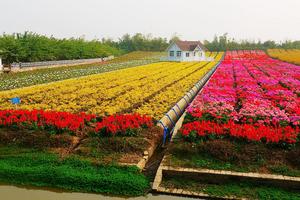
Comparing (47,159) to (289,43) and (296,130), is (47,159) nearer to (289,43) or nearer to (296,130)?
(296,130)

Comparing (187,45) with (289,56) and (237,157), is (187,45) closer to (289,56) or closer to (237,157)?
(289,56)

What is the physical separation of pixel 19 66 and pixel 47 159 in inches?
1140

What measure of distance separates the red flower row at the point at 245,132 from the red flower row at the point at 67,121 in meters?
1.54

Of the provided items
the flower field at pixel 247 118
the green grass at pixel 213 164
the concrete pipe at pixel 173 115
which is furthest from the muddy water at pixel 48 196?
the concrete pipe at pixel 173 115

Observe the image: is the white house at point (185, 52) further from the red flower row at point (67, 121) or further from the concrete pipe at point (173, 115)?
the red flower row at point (67, 121)

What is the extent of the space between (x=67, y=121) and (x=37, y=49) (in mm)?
34829

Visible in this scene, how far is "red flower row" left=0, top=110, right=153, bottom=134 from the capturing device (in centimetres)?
977

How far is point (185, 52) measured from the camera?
2416 inches

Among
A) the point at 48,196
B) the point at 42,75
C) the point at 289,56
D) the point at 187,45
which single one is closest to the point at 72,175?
the point at 48,196

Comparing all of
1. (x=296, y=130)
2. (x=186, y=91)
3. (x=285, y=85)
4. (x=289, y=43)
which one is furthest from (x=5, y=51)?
(x=289, y=43)

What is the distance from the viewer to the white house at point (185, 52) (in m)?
60.6

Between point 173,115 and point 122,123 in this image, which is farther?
point 173,115

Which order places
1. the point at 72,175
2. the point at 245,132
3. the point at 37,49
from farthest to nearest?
the point at 37,49
the point at 245,132
the point at 72,175

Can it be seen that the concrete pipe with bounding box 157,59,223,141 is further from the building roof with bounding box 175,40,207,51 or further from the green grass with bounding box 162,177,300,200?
the building roof with bounding box 175,40,207,51
